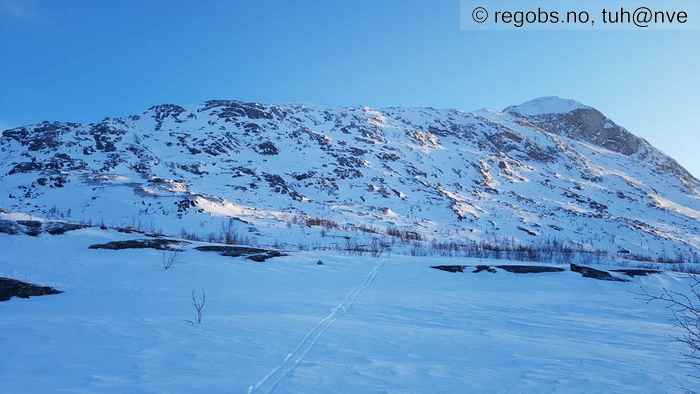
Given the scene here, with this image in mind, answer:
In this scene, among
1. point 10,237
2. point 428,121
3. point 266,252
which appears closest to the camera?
point 10,237

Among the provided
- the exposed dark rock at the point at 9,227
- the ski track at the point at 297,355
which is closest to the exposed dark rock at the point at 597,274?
the ski track at the point at 297,355

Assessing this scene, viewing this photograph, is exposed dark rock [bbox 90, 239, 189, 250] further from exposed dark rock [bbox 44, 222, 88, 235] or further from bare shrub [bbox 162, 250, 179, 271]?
exposed dark rock [bbox 44, 222, 88, 235]

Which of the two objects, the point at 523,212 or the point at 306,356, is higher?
the point at 523,212

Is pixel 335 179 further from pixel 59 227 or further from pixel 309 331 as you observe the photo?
pixel 309 331

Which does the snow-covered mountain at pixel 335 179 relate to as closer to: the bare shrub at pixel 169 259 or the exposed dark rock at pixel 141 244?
the exposed dark rock at pixel 141 244

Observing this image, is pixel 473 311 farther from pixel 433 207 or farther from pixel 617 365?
pixel 433 207

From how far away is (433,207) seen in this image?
1587 inches

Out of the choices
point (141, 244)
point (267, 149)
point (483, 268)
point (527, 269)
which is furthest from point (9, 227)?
point (267, 149)

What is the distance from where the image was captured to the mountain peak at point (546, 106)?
10394cm

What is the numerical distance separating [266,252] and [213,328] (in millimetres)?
8458

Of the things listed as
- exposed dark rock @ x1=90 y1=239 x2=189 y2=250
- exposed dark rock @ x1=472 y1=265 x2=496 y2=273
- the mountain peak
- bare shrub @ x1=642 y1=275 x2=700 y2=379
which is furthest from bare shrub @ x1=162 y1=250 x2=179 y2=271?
the mountain peak

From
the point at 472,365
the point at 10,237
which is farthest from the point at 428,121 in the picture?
the point at 472,365

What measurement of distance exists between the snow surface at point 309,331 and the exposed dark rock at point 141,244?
0.45 metres

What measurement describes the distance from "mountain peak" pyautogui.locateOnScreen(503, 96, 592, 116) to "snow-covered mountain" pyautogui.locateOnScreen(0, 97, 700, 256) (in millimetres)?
31145
